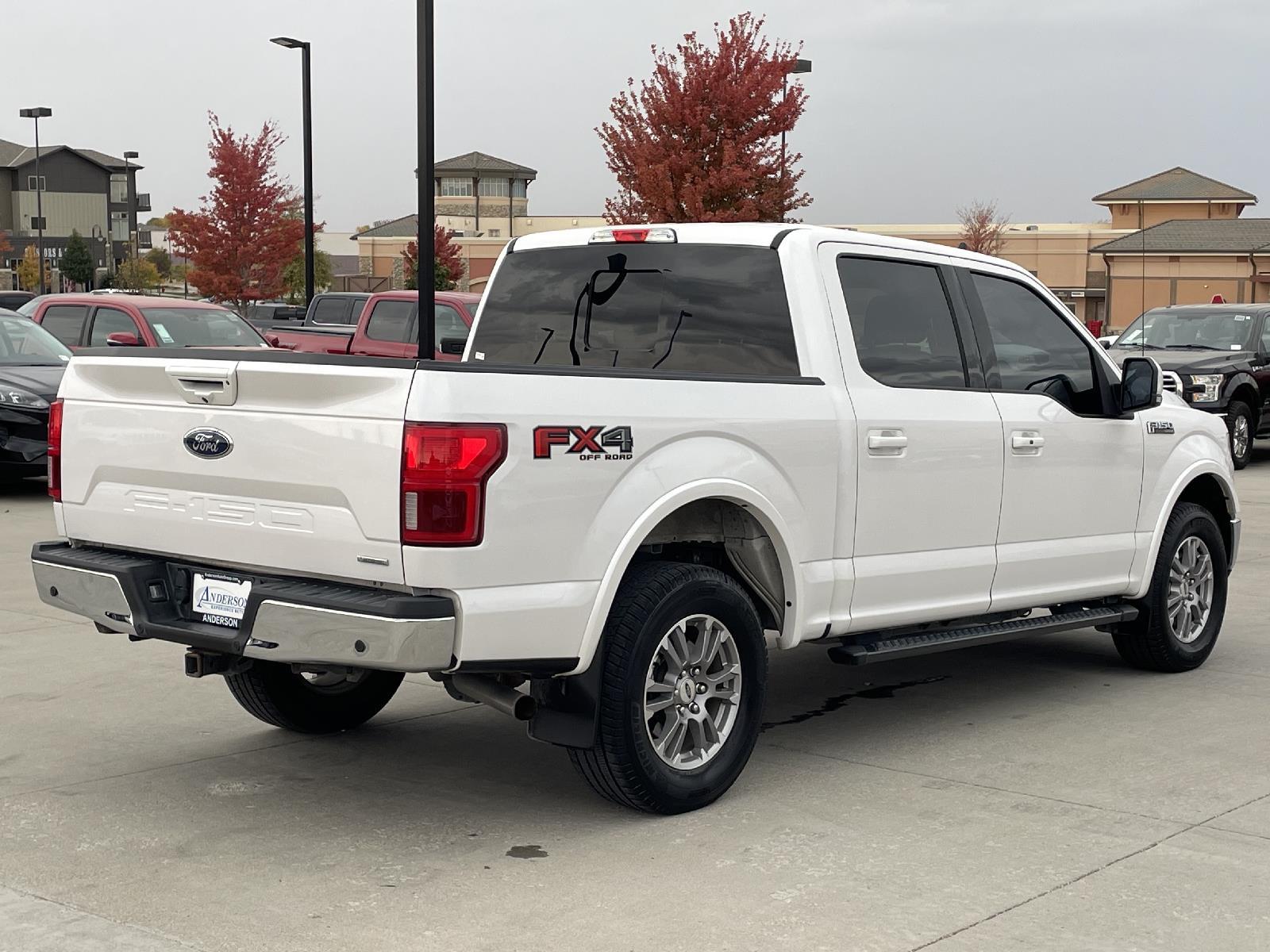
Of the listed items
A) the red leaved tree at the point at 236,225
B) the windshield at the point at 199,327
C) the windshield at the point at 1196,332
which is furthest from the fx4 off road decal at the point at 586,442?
the red leaved tree at the point at 236,225

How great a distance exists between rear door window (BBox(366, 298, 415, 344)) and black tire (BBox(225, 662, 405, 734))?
47.4 feet

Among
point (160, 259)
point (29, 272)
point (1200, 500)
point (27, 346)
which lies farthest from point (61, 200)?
point (1200, 500)

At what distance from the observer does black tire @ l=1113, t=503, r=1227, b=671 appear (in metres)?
7.88

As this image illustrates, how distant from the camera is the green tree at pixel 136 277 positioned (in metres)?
109

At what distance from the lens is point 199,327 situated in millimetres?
18562

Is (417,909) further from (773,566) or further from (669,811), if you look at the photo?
(773,566)

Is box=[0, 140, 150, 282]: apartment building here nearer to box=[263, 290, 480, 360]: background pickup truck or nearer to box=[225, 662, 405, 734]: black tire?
box=[263, 290, 480, 360]: background pickup truck

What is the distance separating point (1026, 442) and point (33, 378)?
1129cm

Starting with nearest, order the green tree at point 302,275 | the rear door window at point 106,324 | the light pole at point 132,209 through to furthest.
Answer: the rear door window at point 106,324 < the green tree at point 302,275 < the light pole at point 132,209

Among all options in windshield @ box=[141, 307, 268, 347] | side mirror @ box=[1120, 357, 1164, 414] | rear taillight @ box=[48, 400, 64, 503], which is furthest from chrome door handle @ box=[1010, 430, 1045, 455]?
windshield @ box=[141, 307, 268, 347]

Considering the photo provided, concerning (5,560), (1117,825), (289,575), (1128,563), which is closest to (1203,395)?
(1128,563)

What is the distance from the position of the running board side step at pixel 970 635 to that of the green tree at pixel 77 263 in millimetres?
111789

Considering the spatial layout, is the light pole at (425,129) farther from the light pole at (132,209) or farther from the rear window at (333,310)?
the light pole at (132,209)

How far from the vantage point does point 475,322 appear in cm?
706
